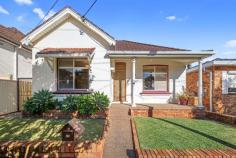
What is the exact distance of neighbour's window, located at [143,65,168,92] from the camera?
16.7 meters

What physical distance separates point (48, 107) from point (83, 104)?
80.5 inches

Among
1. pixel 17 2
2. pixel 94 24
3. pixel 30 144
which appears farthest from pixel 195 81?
pixel 30 144

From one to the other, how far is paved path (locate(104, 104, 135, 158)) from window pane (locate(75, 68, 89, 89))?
2.66 meters

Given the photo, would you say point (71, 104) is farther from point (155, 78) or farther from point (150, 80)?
point (155, 78)

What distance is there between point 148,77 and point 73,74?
508 cm

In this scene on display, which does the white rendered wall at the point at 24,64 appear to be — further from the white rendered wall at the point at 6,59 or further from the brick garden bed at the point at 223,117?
the brick garden bed at the point at 223,117

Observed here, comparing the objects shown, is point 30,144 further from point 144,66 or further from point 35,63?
point 144,66

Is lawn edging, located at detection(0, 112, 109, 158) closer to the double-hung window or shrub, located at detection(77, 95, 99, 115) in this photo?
shrub, located at detection(77, 95, 99, 115)

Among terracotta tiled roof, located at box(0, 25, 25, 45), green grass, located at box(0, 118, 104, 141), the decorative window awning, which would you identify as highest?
terracotta tiled roof, located at box(0, 25, 25, 45)

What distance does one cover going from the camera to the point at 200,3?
12.3m

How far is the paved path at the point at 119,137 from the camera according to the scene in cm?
702

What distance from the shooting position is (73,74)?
48.2 ft

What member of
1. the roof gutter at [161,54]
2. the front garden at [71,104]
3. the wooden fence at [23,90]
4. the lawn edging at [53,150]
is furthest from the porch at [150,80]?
the lawn edging at [53,150]

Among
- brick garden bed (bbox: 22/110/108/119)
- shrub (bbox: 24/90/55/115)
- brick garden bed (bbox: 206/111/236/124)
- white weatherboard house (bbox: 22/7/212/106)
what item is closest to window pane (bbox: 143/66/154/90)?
white weatherboard house (bbox: 22/7/212/106)
